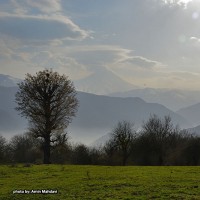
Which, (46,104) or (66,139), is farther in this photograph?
(66,139)

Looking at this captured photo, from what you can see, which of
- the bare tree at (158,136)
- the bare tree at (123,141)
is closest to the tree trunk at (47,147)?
the bare tree at (123,141)

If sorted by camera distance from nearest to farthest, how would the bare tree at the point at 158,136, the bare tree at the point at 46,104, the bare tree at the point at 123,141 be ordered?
the bare tree at the point at 46,104 → the bare tree at the point at 123,141 → the bare tree at the point at 158,136

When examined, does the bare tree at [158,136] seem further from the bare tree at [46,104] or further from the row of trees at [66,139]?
the bare tree at [46,104]

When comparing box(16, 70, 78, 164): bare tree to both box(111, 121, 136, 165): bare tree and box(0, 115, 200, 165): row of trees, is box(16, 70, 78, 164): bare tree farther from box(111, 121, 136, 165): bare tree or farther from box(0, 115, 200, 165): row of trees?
box(111, 121, 136, 165): bare tree

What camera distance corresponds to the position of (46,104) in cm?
6331

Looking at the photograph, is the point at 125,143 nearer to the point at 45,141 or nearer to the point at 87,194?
the point at 45,141

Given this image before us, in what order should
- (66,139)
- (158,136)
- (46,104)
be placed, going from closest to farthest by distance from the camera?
(46,104) → (66,139) → (158,136)

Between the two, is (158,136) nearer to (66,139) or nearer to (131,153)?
(131,153)

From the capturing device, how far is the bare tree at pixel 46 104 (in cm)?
6322

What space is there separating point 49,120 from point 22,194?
41.6 metres

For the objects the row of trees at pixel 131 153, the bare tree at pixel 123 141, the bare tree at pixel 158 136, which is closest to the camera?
the row of trees at pixel 131 153

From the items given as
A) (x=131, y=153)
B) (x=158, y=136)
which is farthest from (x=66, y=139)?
(x=158, y=136)

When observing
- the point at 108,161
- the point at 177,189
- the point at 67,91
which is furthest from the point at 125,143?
the point at 177,189

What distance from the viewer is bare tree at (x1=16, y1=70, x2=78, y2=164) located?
63.2 m
